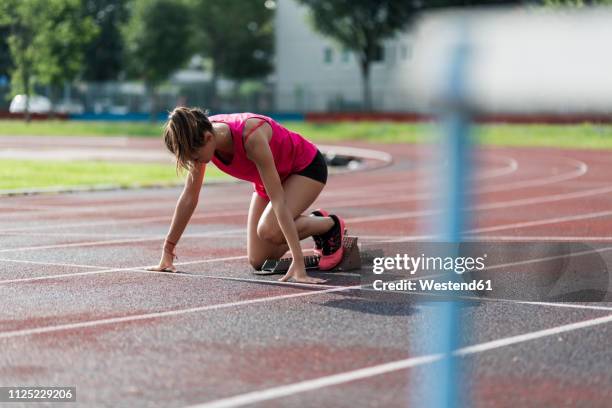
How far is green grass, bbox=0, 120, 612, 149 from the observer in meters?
39.4

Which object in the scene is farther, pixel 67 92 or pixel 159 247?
pixel 67 92

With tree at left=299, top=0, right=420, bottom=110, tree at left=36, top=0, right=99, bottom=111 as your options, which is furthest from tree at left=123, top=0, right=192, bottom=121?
tree at left=36, top=0, right=99, bottom=111

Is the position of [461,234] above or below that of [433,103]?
below

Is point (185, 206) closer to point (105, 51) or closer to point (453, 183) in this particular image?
point (453, 183)

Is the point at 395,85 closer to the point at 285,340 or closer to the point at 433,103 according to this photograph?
the point at 433,103

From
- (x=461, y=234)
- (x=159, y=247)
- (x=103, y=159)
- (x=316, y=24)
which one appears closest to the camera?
(x=461, y=234)

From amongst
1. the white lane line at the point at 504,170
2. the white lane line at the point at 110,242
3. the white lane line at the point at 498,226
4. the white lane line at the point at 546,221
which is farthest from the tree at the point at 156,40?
the white lane line at the point at 110,242

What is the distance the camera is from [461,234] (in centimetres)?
201

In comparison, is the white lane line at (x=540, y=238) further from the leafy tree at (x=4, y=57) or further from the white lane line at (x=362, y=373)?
the leafy tree at (x=4, y=57)

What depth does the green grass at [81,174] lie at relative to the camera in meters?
19.4

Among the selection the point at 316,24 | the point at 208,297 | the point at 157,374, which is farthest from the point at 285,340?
the point at 316,24

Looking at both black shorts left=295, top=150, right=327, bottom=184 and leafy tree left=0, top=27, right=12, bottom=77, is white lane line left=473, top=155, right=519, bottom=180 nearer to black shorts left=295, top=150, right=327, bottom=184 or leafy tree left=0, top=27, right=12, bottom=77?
black shorts left=295, top=150, right=327, bottom=184

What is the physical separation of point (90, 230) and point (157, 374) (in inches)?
284

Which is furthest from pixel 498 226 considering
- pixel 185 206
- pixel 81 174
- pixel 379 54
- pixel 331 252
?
pixel 379 54
